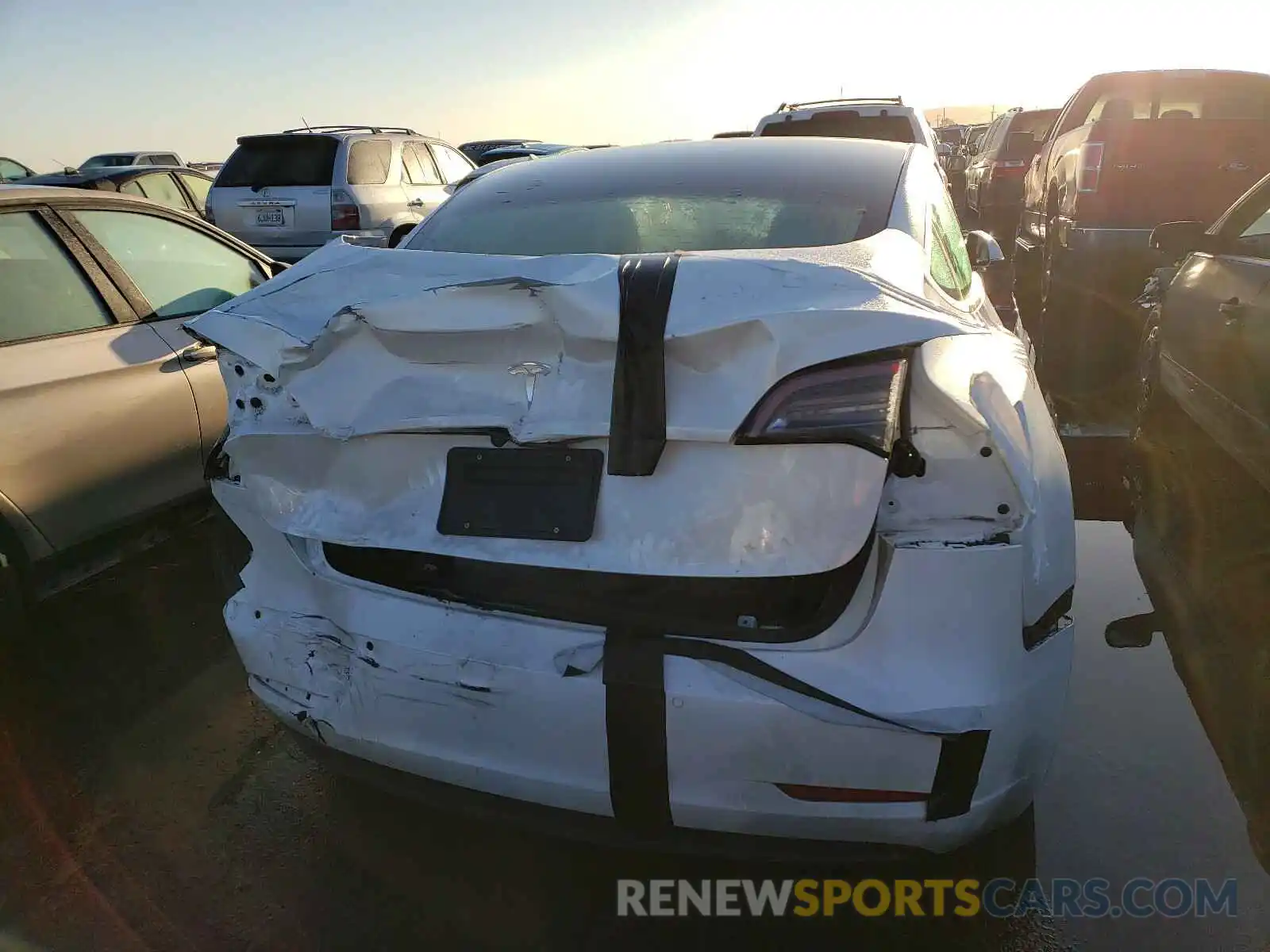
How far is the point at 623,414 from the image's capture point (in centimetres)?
178

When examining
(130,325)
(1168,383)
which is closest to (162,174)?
(130,325)

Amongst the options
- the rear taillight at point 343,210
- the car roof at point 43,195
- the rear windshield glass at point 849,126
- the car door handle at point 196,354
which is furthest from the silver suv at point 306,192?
the car door handle at point 196,354

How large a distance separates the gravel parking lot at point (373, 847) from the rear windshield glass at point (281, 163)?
741 centimetres

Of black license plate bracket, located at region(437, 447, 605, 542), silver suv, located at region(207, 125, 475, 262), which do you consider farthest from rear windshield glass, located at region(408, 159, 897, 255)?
silver suv, located at region(207, 125, 475, 262)

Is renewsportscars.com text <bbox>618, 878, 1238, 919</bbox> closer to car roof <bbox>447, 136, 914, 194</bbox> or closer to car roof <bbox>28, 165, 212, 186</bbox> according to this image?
car roof <bbox>447, 136, 914, 194</bbox>

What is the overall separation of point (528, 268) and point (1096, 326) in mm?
7084

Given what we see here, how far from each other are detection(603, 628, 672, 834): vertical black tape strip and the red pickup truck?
16.5 ft

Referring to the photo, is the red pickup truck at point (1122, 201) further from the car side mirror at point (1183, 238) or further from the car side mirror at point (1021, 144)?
the car side mirror at point (1021, 144)

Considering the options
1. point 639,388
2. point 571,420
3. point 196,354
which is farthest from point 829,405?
point 196,354

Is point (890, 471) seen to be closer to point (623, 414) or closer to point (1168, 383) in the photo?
point (623, 414)

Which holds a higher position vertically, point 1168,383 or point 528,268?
point 528,268

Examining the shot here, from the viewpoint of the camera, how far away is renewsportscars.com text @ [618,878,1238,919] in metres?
2.16

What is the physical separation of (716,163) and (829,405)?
1.60 metres

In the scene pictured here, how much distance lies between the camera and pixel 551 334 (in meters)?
1.86
